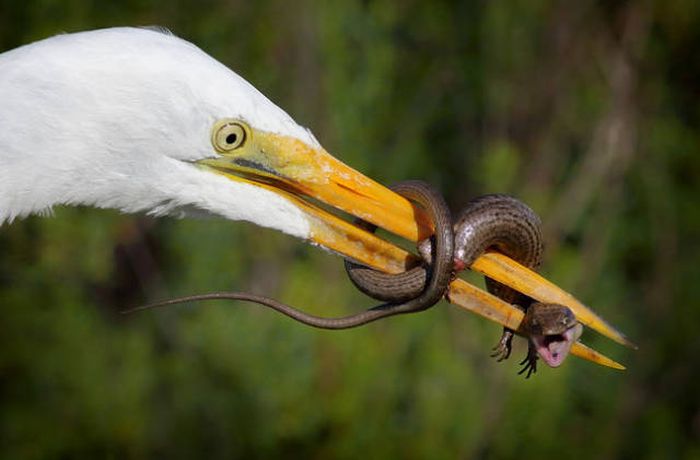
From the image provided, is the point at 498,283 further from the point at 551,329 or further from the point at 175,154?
the point at 175,154

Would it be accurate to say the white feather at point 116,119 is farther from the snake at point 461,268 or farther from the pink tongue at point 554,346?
the pink tongue at point 554,346

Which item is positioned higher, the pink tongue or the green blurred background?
the green blurred background

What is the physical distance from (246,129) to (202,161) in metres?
0.09

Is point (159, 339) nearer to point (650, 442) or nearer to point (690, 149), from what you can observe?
point (650, 442)

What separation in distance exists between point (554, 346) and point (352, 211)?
0.38 metres

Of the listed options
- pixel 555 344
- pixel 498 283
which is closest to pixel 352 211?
pixel 498 283

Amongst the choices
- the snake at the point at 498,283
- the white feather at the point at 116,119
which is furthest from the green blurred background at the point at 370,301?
the white feather at the point at 116,119

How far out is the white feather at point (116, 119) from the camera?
159cm

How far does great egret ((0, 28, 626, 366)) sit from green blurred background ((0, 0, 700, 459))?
5.00ft

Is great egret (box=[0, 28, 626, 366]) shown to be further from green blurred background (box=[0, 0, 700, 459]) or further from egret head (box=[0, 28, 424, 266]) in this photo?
green blurred background (box=[0, 0, 700, 459])

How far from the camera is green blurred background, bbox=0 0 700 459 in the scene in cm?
335

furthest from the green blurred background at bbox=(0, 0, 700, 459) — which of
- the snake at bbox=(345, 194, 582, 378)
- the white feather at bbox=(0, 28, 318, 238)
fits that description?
the white feather at bbox=(0, 28, 318, 238)

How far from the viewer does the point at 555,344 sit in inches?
68.1

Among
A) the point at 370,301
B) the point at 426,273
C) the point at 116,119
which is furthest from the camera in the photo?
the point at 370,301
